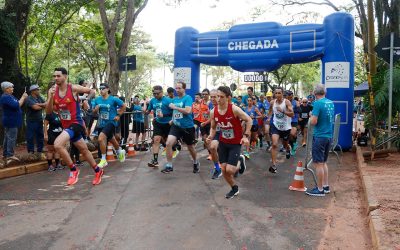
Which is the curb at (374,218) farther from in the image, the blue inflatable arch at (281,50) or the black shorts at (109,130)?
the black shorts at (109,130)

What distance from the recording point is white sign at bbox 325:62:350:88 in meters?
11.7

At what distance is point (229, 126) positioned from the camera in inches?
251

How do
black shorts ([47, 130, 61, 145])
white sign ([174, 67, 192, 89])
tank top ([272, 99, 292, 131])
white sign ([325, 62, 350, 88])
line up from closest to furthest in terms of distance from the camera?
black shorts ([47, 130, 61, 145])
tank top ([272, 99, 292, 131])
white sign ([325, 62, 350, 88])
white sign ([174, 67, 192, 89])

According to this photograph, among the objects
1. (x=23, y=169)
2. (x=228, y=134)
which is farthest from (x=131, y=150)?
(x=228, y=134)

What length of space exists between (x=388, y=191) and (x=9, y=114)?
25.2 ft

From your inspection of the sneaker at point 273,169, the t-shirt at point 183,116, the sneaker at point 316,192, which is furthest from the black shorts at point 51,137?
the sneaker at point 316,192

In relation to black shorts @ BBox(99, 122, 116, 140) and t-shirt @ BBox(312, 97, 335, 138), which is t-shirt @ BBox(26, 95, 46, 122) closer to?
black shorts @ BBox(99, 122, 116, 140)

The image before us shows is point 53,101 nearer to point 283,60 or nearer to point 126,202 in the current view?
point 126,202

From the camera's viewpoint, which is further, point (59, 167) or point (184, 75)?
point (184, 75)

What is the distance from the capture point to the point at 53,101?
671cm

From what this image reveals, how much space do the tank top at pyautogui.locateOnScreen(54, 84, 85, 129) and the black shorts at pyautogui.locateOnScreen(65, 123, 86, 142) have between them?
2.4 inches

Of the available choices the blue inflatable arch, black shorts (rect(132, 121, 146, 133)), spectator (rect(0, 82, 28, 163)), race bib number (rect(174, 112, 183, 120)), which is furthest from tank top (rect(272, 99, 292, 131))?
spectator (rect(0, 82, 28, 163))

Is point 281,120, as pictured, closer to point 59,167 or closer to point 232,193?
point 232,193

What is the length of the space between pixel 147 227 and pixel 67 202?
1860 millimetres
